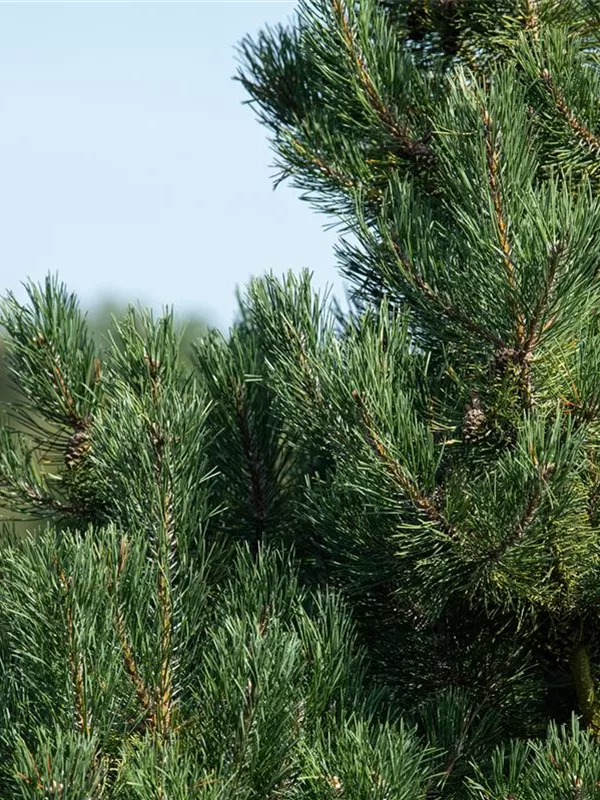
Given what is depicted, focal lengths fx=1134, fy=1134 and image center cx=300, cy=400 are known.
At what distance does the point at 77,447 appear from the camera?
2.75 metres

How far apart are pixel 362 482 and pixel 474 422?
0.28m

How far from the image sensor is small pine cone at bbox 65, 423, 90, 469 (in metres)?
2.74

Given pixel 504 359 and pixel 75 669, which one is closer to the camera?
pixel 75 669

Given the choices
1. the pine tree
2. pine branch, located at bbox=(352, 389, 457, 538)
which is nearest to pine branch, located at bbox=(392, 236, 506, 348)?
the pine tree

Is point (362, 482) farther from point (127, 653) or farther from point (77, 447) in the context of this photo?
point (77, 447)

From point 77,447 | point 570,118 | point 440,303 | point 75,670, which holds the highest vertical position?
point 570,118

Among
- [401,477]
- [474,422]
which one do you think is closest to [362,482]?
[401,477]

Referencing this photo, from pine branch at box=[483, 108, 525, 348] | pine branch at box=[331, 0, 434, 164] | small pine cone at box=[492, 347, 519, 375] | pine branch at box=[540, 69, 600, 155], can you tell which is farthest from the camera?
pine branch at box=[331, 0, 434, 164]

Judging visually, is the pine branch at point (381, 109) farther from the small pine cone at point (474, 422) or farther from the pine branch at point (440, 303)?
the small pine cone at point (474, 422)

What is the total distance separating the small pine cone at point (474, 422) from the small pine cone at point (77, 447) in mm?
933

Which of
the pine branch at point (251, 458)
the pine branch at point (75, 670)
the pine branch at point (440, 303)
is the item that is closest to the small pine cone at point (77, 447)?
the pine branch at point (251, 458)

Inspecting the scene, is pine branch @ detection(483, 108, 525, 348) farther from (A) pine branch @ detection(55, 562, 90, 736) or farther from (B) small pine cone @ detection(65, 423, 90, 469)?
(B) small pine cone @ detection(65, 423, 90, 469)

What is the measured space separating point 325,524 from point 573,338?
0.67 meters

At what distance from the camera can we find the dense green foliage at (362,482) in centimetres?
207
